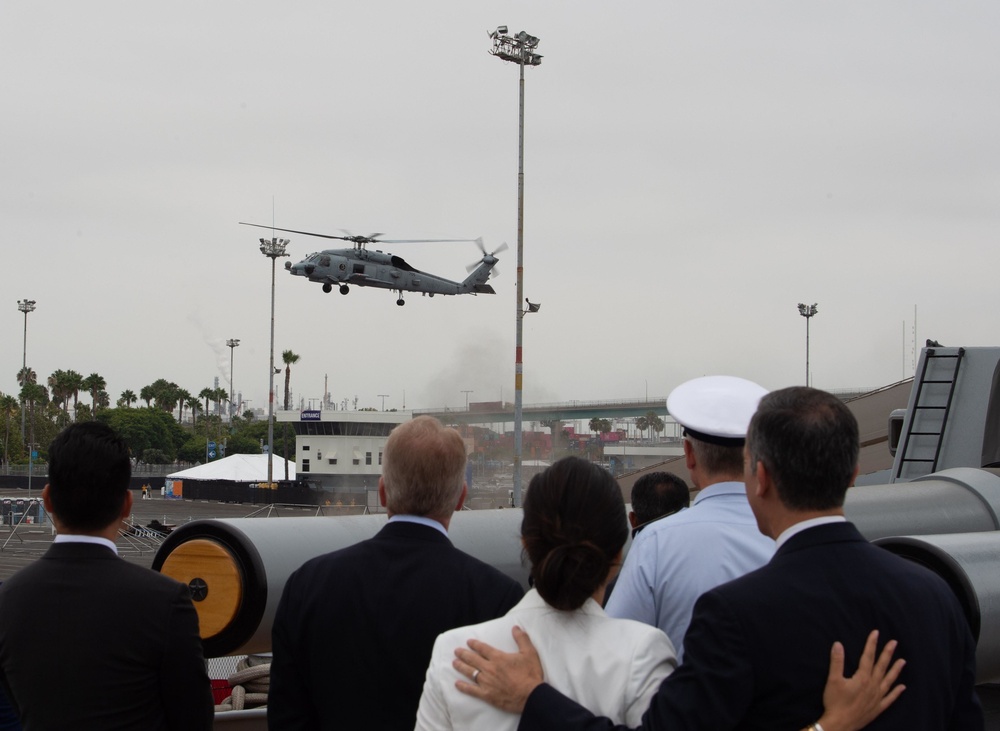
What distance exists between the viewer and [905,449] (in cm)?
864

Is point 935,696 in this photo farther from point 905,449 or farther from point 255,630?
point 905,449

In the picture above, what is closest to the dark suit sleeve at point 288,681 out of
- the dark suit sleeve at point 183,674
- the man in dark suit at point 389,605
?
the man in dark suit at point 389,605

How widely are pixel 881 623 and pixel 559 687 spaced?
2.21 ft

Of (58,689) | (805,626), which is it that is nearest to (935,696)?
(805,626)

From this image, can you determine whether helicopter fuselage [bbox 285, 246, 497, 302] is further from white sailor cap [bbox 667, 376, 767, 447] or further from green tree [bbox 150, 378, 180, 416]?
green tree [bbox 150, 378, 180, 416]

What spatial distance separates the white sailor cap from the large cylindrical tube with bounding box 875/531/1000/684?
742 mm

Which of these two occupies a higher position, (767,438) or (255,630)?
(767,438)

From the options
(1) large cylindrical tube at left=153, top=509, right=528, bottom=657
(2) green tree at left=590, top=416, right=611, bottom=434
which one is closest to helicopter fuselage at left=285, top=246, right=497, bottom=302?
(1) large cylindrical tube at left=153, top=509, right=528, bottom=657

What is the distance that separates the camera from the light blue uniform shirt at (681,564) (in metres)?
2.76

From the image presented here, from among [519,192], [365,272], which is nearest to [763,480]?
[519,192]

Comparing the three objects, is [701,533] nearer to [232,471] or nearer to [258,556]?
[258,556]

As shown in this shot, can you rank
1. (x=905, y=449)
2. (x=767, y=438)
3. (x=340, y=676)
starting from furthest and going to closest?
(x=905, y=449) < (x=340, y=676) < (x=767, y=438)

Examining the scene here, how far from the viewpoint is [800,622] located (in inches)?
84.8

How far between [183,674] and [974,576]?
2.26 meters
